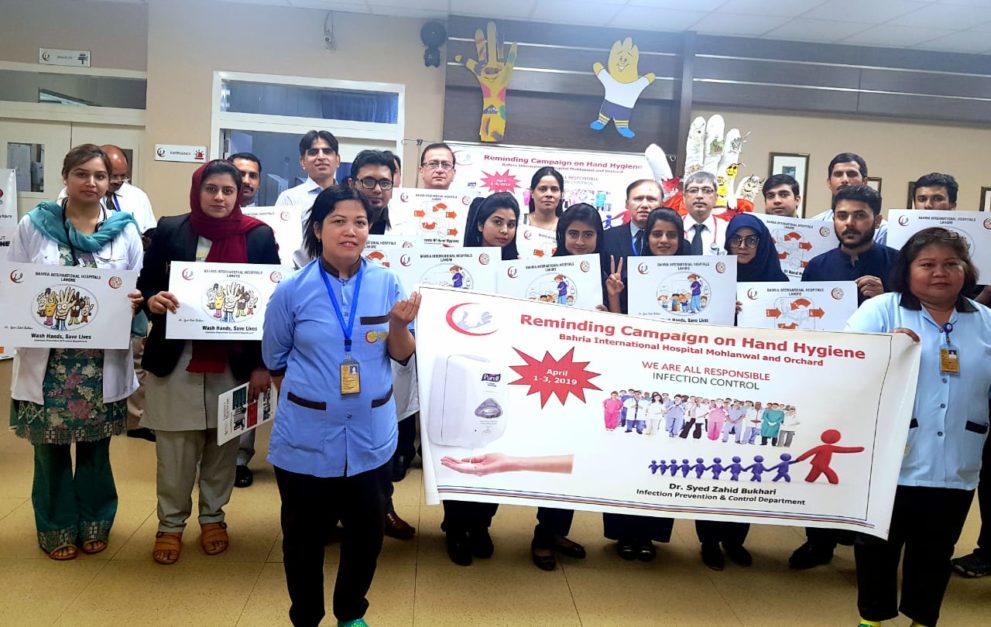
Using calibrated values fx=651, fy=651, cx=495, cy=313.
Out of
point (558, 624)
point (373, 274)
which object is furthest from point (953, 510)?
point (373, 274)

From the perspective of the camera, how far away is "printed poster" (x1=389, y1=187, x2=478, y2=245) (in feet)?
10.6

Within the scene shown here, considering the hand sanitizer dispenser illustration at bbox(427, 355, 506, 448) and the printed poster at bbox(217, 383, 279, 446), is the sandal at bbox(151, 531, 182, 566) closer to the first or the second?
the printed poster at bbox(217, 383, 279, 446)

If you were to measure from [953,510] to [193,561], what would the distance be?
2.79 meters

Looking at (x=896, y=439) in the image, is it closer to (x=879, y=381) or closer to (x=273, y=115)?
(x=879, y=381)

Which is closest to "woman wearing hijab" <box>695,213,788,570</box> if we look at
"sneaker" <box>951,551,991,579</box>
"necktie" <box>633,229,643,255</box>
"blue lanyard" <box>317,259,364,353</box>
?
"necktie" <box>633,229,643,255</box>

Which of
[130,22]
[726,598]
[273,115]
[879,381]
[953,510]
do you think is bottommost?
[726,598]

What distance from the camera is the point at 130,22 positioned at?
21.3ft

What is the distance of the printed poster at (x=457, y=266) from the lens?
265 cm

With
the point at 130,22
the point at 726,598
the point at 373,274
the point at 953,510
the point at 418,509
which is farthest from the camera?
the point at 130,22

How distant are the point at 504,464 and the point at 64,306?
5.66 ft

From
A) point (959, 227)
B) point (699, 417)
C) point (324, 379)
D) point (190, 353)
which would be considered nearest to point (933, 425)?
point (699, 417)

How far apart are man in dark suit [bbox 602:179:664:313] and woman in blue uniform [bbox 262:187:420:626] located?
128 centimetres

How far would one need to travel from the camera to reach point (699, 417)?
Answer: 7.52 ft

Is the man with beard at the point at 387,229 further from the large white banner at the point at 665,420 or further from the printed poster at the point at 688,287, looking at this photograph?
the printed poster at the point at 688,287
